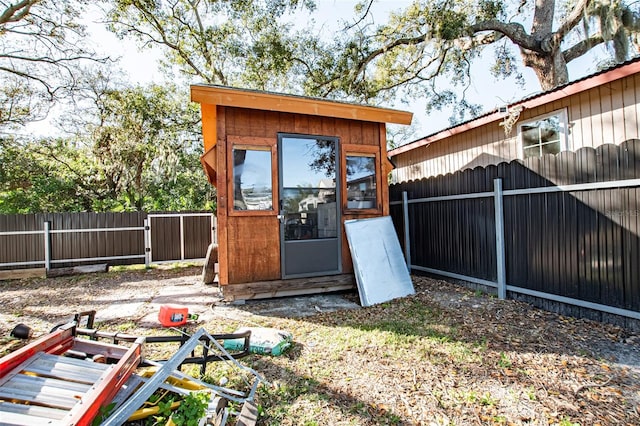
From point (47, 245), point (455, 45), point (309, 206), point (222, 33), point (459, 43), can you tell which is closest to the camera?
point (309, 206)

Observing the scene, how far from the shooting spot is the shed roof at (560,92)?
443 centimetres

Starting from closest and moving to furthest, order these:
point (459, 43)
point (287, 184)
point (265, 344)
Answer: point (265, 344) < point (287, 184) < point (459, 43)

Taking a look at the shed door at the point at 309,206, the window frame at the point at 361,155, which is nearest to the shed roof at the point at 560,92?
the window frame at the point at 361,155

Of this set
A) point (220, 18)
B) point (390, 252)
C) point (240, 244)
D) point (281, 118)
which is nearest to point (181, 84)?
point (220, 18)

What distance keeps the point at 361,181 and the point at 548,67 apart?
25.7 ft

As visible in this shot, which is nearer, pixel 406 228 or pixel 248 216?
pixel 248 216

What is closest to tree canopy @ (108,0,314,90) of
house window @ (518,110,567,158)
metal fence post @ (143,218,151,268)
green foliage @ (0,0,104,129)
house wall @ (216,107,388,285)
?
green foliage @ (0,0,104,129)

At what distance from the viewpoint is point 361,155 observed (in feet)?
16.6

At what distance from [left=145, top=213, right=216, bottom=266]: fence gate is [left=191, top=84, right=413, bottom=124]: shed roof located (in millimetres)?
5151

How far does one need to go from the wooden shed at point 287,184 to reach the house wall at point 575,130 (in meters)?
3.06

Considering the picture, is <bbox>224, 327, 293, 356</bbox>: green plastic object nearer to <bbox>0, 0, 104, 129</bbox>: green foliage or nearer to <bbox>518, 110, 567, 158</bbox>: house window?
<bbox>518, 110, 567, 158</bbox>: house window

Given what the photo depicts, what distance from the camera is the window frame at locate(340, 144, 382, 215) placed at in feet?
16.0

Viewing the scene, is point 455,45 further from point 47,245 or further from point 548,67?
point 47,245

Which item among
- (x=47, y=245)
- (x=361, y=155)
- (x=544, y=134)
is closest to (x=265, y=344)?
(x=361, y=155)
